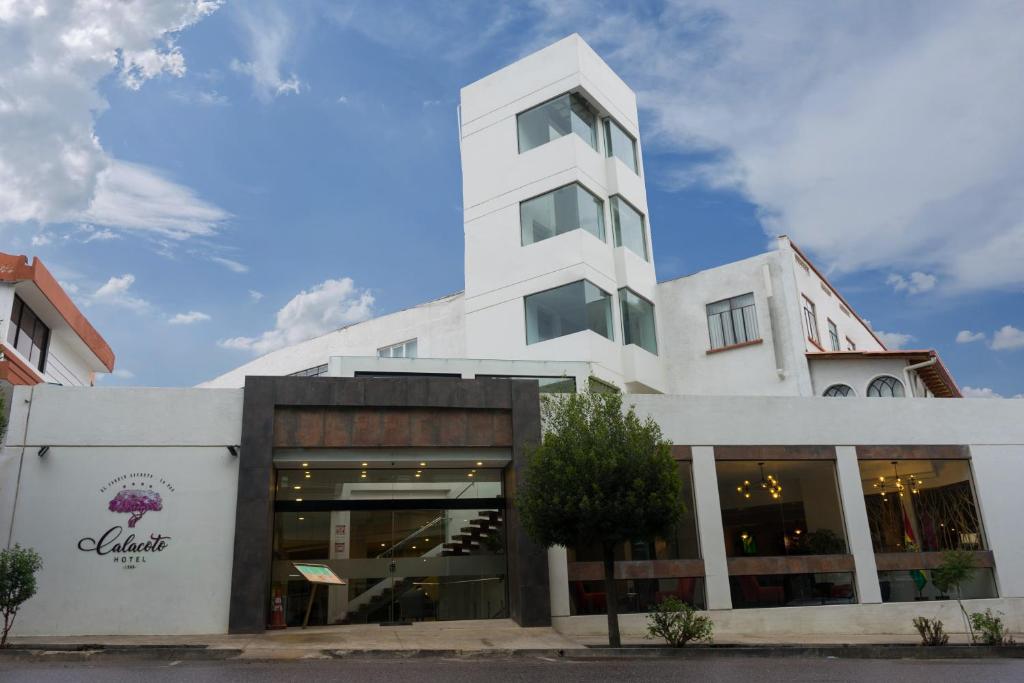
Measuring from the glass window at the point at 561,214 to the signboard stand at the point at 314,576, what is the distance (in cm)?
1319

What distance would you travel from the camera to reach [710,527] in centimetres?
2084

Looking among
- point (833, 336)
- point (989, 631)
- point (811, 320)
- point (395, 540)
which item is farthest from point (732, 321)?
point (395, 540)

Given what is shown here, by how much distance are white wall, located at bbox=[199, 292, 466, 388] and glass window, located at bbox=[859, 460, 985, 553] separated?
1469 cm

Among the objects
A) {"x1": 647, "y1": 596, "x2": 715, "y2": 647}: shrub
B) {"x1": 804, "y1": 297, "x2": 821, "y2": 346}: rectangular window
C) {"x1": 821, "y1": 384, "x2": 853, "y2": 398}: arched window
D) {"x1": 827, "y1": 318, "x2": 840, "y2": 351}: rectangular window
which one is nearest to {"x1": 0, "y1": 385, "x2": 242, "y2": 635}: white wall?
{"x1": 647, "y1": 596, "x2": 715, "y2": 647}: shrub

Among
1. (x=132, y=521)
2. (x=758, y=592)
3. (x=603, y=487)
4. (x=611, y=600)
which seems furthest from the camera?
(x=758, y=592)

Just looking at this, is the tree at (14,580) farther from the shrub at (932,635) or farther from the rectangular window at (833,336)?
the rectangular window at (833,336)

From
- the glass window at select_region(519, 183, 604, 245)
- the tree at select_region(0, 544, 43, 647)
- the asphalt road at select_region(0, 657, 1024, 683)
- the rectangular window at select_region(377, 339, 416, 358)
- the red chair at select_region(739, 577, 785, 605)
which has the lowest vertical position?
the asphalt road at select_region(0, 657, 1024, 683)

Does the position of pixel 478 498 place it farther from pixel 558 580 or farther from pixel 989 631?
pixel 989 631

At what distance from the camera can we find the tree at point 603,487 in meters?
16.5

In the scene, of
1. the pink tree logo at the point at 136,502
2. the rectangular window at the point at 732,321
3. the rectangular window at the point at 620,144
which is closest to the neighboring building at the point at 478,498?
the pink tree logo at the point at 136,502

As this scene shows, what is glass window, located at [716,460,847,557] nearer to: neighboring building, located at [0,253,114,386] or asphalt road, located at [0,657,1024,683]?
asphalt road, located at [0,657,1024,683]

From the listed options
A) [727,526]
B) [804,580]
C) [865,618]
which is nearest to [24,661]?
[727,526]

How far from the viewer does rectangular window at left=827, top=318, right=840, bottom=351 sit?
3095 cm

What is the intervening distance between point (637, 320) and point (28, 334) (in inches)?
749
